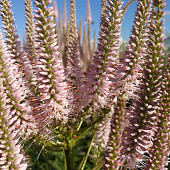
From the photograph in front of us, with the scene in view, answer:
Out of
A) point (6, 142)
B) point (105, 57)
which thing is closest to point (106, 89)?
point (105, 57)

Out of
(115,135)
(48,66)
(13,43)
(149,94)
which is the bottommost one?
(115,135)

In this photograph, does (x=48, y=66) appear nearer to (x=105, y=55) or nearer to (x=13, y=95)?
(x=13, y=95)

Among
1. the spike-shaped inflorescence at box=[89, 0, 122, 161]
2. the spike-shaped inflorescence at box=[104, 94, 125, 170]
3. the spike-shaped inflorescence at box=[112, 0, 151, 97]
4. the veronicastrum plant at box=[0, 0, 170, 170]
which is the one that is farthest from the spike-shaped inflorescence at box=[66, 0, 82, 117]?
the spike-shaped inflorescence at box=[104, 94, 125, 170]

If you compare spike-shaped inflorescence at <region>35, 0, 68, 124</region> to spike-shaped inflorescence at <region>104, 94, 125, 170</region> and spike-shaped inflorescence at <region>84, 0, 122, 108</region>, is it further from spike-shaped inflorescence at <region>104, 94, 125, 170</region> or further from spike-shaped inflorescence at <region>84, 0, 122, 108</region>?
spike-shaped inflorescence at <region>104, 94, 125, 170</region>

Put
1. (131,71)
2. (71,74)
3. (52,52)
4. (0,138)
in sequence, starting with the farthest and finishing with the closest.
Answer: (71,74)
(131,71)
(52,52)
(0,138)

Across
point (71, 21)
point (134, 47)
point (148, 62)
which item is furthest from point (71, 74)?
point (148, 62)

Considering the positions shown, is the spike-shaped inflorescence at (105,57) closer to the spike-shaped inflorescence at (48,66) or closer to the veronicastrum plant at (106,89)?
the veronicastrum plant at (106,89)

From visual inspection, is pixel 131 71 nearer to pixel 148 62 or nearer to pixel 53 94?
pixel 148 62

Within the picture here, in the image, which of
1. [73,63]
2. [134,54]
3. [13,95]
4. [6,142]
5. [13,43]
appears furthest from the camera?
[73,63]

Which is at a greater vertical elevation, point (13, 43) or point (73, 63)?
point (13, 43)
